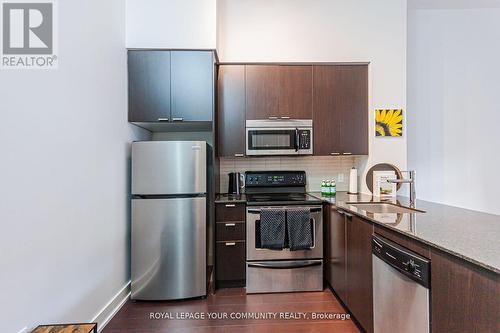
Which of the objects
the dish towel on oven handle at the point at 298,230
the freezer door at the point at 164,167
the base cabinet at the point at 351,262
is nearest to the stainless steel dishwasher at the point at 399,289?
the base cabinet at the point at 351,262

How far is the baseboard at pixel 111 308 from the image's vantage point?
2006 mm

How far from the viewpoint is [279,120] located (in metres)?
2.87

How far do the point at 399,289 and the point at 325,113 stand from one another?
1.94 meters

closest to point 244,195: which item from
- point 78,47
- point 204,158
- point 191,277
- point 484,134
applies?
point 204,158

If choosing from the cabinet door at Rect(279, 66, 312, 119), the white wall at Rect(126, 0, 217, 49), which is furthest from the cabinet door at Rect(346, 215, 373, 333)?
the white wall at Rect(126, 0, 217, 49)

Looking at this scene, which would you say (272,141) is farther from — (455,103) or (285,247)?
(455,103)

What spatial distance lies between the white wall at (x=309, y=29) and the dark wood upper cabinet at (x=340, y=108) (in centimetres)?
31

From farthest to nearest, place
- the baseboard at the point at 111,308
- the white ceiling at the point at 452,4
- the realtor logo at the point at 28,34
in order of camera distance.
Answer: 1. the white ceiling at the point at 452,4
2. the baseboard at the point at 111,308
3. the realtor logo at the point at 28,34

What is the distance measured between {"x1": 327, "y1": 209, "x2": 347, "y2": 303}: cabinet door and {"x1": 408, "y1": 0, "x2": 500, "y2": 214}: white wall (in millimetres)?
1500

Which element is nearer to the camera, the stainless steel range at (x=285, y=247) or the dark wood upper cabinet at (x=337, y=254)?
the dark wood upper cabinet at (x=337, y=254)

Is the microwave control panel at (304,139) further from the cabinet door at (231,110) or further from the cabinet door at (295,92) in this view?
the cabinet door at (231,110)

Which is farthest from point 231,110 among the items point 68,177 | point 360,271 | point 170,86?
point 360,271

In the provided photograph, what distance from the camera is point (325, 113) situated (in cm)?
289

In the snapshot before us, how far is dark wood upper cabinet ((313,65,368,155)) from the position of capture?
9.42 ft
